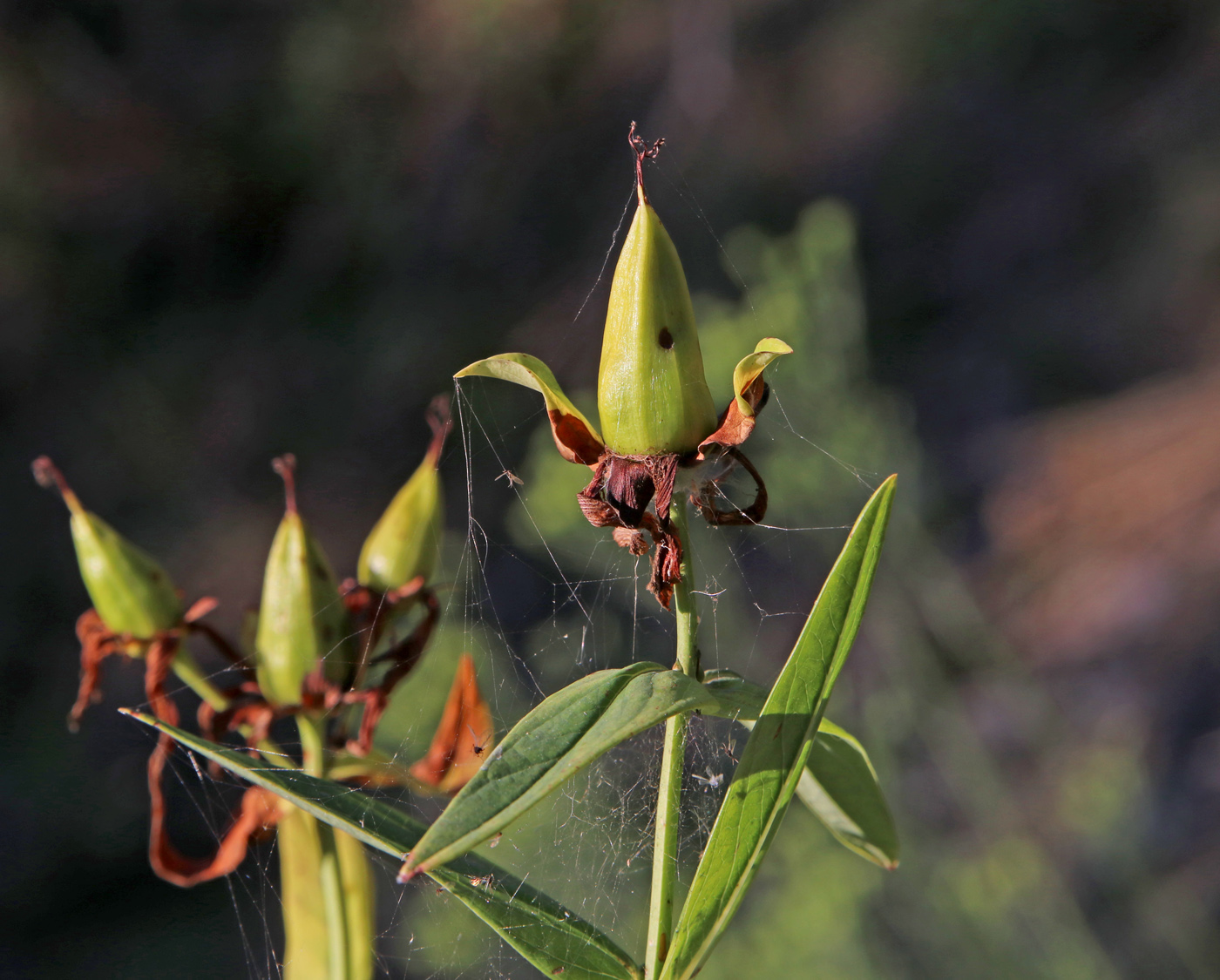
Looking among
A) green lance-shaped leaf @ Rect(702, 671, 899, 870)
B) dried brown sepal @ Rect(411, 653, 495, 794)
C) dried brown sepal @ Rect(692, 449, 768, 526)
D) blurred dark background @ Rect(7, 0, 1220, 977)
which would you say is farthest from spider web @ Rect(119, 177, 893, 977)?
blurred dark background @ Rect(7, 0, 1220, 977)

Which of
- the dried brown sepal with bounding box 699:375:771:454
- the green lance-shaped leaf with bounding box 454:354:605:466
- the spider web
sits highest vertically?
the green lance-shaped leaf with bounding box 454:354:605:466

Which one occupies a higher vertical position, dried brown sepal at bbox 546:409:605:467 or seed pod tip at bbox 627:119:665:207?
seed pod tip at bbox 627:119:665:207

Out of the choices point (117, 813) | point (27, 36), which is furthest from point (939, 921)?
point (27, 36)

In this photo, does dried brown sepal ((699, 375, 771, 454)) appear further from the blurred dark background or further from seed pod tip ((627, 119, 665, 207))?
the blurred dark background

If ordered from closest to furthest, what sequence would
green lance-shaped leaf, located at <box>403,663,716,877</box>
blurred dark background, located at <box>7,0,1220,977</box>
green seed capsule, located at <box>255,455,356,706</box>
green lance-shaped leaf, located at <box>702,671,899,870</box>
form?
green lance-shaped leaf, located at <box>403,663,716,877</box> → green lance-shaped leaf, located at <box>702,671,899,870</box> → green seed capsule, located at <box>255,455,356,706</box> → blurred dark background, located at <box>7,0,1220,977</box>

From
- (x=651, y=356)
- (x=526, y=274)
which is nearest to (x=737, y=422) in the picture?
(x=651, y=356)

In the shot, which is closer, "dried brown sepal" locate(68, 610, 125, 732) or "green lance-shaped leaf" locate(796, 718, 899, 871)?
"green lance-shaped leaf" locate(796, 718, 899, 871)

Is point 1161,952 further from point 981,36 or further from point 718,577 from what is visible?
point 981,36

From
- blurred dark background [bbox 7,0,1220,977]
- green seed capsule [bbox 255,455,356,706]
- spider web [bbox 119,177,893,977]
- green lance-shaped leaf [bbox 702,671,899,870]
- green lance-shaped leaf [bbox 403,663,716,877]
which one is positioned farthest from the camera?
blurred dark background [bbox 7,0,1220,977]
